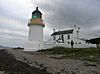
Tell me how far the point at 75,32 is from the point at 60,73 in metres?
37.5

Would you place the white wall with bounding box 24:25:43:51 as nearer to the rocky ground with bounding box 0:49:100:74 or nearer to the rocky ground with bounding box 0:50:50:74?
the rocky ground with bounding box 0:49:100:74

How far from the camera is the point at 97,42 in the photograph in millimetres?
41812

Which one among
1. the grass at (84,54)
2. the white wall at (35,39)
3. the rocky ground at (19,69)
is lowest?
the rocky ground at (19,69)

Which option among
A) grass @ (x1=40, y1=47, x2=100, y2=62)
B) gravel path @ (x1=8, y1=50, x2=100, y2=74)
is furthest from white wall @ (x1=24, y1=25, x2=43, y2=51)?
gravel path @ (x1=8, y1=50, x2=100, y2=74)

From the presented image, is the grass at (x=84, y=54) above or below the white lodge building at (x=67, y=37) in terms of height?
below

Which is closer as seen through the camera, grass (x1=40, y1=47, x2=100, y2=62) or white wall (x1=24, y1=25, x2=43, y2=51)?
grass (x1=40, y1=47, x2=100, y2=62)

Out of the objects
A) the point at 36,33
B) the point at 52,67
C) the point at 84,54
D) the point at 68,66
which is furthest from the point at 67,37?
the point at 52,67

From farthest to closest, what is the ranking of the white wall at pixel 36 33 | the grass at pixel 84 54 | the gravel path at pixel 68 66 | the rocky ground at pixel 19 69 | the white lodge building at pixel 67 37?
the white lodge building at pixel 67 37 < the white wall at pixel 36 33 < the grass at pixel 84 54 < the rocky ground at pixel 19 69 < the gravel path at pixel 68 66

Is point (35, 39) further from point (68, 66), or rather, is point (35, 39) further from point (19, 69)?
point (19, 69)

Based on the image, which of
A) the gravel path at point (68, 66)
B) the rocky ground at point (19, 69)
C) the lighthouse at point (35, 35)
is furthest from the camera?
the lighthouse at point (35, 35)

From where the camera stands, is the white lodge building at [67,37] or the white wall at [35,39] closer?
the white wall at [35,39]

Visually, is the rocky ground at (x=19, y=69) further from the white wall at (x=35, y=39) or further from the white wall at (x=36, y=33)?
the white wall at (x=36, y=33)

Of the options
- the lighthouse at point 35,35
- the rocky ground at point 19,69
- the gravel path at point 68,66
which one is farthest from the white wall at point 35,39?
the rocky ground at point 19,69

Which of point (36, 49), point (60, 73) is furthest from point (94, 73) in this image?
point (36, 49)
